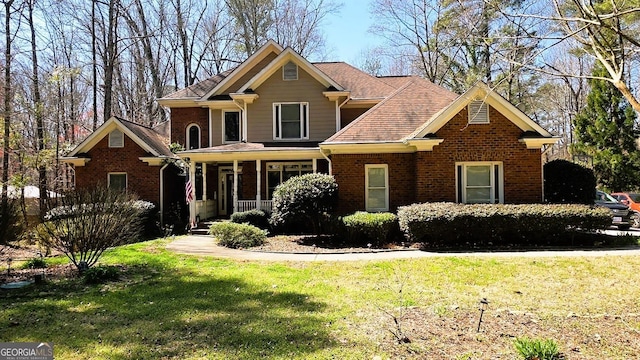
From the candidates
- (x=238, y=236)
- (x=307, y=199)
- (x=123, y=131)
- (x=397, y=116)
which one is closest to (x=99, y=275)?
(x=238, y=236)

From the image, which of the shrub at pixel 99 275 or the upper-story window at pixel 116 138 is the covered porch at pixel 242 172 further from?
the shrub at pixel 99 275

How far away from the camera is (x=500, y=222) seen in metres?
11.1

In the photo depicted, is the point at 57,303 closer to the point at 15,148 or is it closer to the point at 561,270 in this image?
the point at 561,270

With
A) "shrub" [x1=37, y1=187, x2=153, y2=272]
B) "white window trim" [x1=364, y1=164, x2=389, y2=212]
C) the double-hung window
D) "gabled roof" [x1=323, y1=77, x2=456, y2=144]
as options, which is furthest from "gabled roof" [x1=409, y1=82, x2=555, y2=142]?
the double-hung window

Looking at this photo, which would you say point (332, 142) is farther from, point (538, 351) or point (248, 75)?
point (538, 351)

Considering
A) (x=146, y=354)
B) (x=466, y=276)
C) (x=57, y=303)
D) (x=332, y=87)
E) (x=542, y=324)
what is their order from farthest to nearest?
(x=332, y=87)
(x=466, y=276)
(x=57, y=303)
(x=542, y=324)
(x=146, y=354)

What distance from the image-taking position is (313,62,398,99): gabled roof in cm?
1964

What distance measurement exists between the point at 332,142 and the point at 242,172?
6.26 m

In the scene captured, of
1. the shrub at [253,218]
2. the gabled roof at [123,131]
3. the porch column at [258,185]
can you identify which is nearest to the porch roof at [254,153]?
the porch column at [258,185]

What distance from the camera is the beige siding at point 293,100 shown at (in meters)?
18.2

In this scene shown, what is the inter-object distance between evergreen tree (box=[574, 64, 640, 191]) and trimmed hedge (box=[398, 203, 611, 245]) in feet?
48.0

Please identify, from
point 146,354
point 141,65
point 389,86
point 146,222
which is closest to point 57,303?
point 146,354

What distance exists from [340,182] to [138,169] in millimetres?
10840

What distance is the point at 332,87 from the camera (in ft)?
59.1
